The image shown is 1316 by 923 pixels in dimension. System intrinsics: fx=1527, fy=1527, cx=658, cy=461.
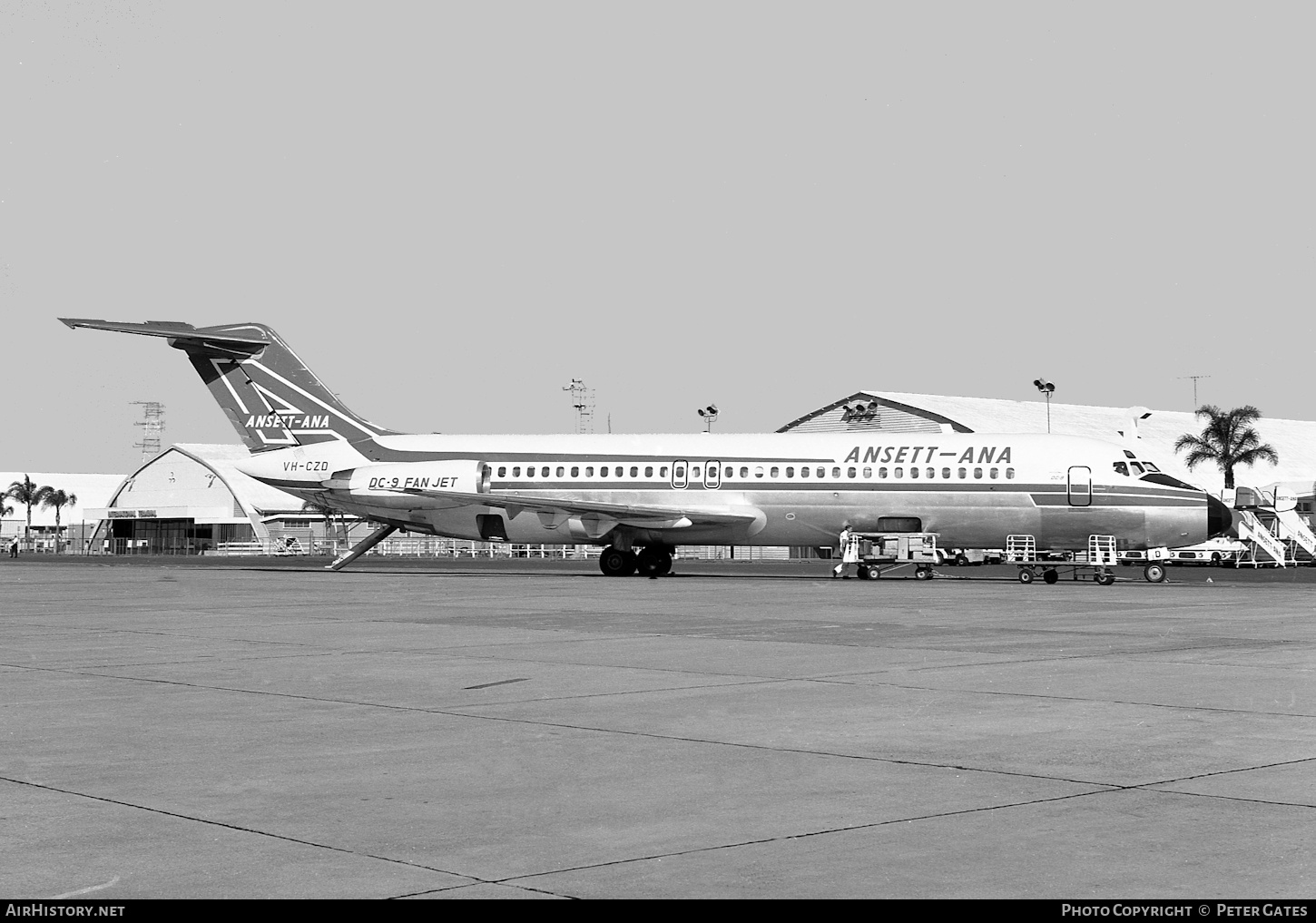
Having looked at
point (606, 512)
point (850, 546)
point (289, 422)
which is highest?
point (289, 422)

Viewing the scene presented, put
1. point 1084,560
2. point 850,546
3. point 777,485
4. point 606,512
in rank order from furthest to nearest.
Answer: point 606,512 < point 777,485 < point 850,546 < point 1084,560

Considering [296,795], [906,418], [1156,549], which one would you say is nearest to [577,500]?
[1156,549]

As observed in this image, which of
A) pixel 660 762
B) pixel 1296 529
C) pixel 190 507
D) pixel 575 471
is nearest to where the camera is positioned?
pixel 660 762

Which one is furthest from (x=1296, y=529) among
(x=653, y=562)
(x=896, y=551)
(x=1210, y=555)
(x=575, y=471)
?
(x=575, y=471)

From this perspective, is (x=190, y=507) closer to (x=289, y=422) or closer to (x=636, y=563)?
(x=289, y=422)

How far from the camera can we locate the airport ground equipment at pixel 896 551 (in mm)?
39281

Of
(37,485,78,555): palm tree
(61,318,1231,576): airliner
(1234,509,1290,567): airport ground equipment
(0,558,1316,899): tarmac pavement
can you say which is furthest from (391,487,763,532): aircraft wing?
(37,485,78,555): palm tree

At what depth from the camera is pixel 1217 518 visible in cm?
3681

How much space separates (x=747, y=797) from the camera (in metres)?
8.09

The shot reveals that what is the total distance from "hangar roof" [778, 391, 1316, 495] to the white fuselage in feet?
147

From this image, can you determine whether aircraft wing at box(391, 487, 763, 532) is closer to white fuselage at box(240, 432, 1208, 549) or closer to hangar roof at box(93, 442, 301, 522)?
white fuselage at box(240, 432, 1208, 549)

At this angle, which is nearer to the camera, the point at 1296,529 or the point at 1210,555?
the point at 1296,529

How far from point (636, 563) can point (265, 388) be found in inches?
507
